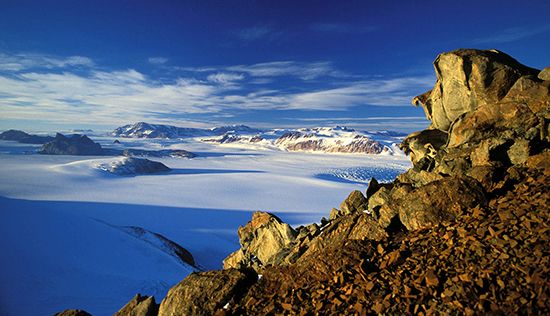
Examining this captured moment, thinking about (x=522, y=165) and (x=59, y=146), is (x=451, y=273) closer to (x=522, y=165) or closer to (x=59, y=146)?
(x=522, y=165)

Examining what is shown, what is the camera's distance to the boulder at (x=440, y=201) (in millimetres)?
6023

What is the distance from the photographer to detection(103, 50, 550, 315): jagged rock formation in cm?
416

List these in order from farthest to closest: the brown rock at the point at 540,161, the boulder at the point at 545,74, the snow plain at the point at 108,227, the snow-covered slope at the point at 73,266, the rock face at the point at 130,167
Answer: the rock face at the point at 130,167 < the snow plain at the point at 108,227 < the snow-covered slope at the point at 73,266 < the boulder at the point at 545,74 < the brown rock at the point at 540,161

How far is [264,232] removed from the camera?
15.1m

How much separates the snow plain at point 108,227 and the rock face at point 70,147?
9412 centimetres

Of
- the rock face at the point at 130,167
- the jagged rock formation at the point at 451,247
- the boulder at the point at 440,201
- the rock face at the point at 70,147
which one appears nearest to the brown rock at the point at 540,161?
the jagged rock formation at the point at 451,247

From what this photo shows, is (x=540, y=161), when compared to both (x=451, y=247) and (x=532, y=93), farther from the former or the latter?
(x=451, y=247)

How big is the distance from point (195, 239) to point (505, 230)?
4231 cm

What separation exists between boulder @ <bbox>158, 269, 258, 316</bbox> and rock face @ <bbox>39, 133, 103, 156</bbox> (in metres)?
217

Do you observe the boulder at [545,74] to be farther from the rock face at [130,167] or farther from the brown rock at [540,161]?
the rock face at [130,167]

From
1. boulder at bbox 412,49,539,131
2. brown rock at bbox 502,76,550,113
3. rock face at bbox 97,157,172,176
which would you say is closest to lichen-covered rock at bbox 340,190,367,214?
boulder at bbox 412,49,539,131

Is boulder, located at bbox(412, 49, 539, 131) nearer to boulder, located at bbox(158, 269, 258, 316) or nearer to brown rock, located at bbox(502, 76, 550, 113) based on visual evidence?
brown rock, located at bbox(502, 76, 550, 113)

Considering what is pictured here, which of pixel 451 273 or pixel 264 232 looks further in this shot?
pixel 264 232

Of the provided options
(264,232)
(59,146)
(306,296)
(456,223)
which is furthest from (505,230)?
(59,146)
